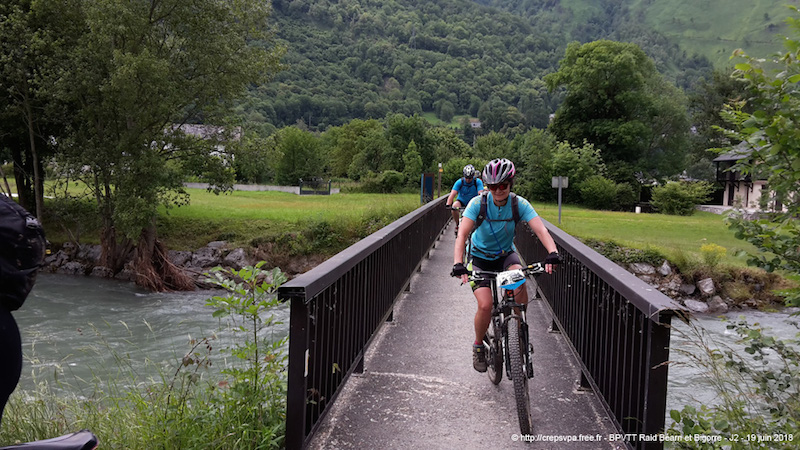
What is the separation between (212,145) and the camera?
92.2 feet

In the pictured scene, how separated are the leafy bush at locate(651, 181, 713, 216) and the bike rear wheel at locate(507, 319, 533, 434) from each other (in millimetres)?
51306

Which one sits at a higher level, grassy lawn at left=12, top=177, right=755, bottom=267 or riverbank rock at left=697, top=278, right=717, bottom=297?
grassy lawn at left=12, top=177, right=755, bottom=267

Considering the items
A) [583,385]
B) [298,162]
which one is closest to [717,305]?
[583,385]

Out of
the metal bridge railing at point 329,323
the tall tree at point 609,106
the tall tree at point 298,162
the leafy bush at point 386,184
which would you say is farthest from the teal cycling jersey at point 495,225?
the tall tree at point 298,162

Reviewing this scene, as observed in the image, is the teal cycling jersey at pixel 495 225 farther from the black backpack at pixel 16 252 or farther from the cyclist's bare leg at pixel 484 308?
the black backpack at pixel 16 252

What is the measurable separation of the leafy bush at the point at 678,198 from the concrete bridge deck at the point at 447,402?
4847 cm

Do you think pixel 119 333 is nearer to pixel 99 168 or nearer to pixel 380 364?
pixel 380 364

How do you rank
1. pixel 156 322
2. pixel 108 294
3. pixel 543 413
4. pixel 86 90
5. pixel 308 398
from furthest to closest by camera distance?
pixel 86 90, pixel 108 294, pixel 156 322, pixel 543 413, pixel 308 398

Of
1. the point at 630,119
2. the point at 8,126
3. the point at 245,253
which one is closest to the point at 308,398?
the point at 245,253

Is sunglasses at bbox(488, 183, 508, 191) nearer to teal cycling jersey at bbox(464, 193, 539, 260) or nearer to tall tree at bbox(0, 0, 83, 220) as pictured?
teal cycling jersey at bbox(464, 193, 539, 260)

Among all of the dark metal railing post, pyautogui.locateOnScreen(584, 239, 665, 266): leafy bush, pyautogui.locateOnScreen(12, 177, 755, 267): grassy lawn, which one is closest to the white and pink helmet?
the dark metal railing post

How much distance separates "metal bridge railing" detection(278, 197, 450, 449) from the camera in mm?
3412

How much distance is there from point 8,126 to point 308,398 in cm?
2998

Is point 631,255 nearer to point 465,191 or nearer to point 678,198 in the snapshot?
point 465,191
